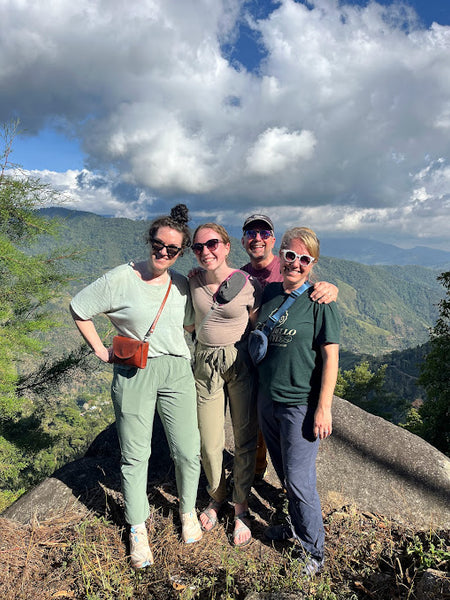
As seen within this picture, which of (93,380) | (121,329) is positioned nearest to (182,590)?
(121,329)

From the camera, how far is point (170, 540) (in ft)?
10.8

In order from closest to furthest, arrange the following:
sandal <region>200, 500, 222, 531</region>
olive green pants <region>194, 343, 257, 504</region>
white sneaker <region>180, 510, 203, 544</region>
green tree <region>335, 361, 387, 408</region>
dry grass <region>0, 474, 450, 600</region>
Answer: dry grass <region>0, 474, 450, 600</region>, olive green pants <region>194, 343, 257, 504</region>, white sneaker <region>180, 510, 203, 544</region>, sandal <region>200, 500, 222, 531</region>, green tree <region>335, 361, 387, 408</region>

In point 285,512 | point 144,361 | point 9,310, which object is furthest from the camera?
point 9,310

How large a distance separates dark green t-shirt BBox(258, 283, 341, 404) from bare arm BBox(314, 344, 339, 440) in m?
0.08

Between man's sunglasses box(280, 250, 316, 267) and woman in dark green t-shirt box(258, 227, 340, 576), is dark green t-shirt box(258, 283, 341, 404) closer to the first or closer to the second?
woman in dark green t-shirt box(258, 227, 340, 576)

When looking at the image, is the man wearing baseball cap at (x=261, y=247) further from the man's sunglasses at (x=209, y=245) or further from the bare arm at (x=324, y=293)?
the bare arm at (x=324, y=293)

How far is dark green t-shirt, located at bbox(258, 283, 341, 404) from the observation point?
285 centimetres

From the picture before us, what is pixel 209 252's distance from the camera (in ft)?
10.3

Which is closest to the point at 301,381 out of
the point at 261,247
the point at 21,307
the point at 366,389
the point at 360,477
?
the point at 261,247

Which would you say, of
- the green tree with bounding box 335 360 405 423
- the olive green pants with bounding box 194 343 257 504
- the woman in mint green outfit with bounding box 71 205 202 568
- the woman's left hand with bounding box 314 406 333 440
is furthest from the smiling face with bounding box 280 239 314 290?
the green tree with bounding box 335 360 405 423

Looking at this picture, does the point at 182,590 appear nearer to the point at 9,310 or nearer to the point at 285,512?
the point at 285,512

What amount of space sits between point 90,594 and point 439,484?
11.9ft

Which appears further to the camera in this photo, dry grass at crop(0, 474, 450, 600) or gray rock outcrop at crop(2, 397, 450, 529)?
gray rock outcrop at crop(2, 397, 450, 529)

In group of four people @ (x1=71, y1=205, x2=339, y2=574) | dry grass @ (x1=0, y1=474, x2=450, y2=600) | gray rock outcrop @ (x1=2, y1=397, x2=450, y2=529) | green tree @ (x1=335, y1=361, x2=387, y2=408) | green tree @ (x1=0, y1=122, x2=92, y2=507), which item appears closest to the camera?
dry grass @ (x1=0, y1=474, x2=450, y2=600)
